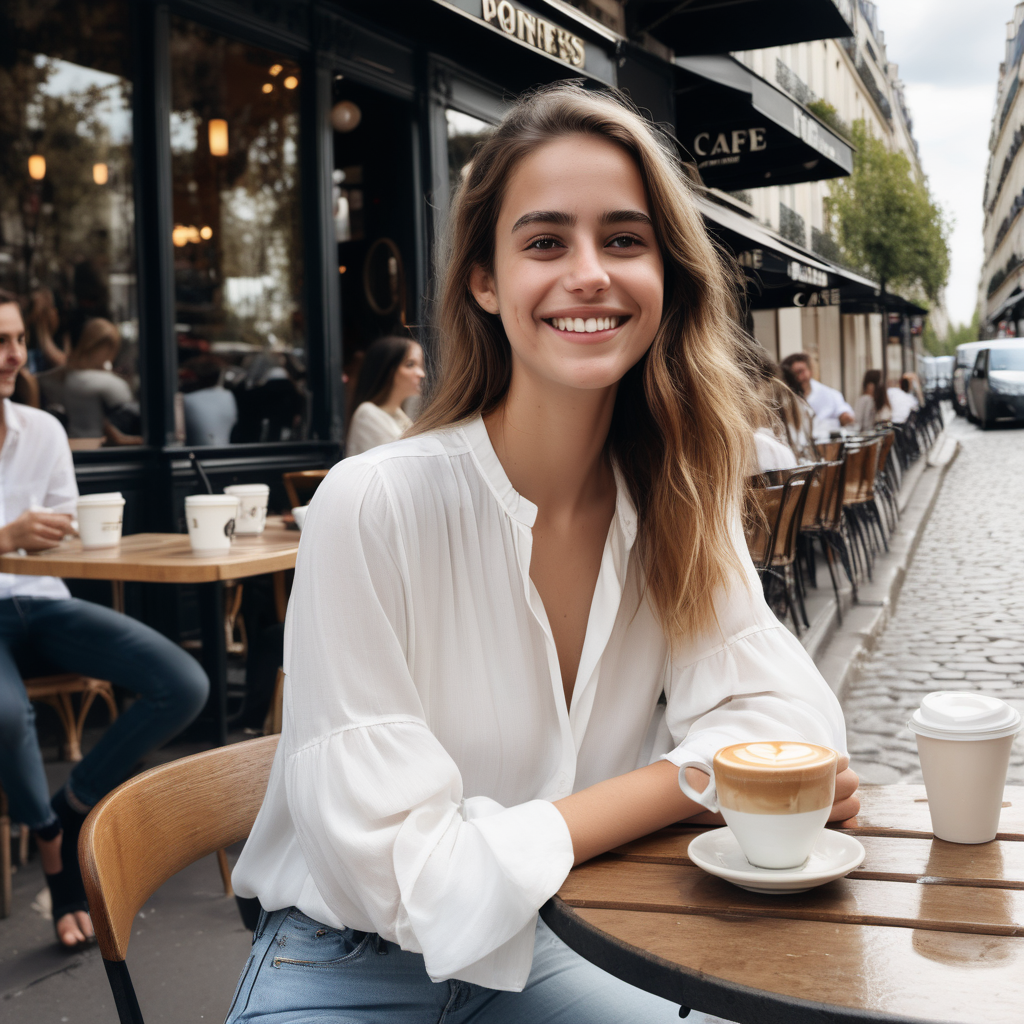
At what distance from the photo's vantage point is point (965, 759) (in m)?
1.26

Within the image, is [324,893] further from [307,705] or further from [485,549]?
[485,549]

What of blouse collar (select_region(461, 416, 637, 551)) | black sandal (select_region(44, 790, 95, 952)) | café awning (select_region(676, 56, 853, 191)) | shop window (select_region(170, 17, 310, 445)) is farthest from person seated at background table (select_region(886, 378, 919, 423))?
blouse collar (select_region(461, 416, 637, 551))

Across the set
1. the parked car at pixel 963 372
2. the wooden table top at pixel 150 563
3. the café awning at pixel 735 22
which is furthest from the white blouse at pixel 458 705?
the parked car at pixel 963 372

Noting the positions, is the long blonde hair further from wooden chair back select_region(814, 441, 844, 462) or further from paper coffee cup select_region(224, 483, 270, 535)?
wooden chair back select_region(814, 441, 844, 462)

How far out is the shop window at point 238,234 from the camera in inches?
262

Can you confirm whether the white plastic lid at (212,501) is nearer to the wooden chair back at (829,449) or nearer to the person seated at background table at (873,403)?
the wooden chair back at (829,449)

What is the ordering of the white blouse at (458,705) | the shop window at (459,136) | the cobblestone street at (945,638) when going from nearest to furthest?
1. the white blouse at (458,705)
2. the cobblestone street at (945,638)
3. the shop window at (459,136)

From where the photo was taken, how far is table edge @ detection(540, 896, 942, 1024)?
0.91 m

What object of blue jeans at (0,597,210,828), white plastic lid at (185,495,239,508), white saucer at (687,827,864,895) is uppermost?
white plastic lid at (185,495,239,508)

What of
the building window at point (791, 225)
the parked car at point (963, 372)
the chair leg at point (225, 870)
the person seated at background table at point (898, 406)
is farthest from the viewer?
the parked car at point (963, 372)

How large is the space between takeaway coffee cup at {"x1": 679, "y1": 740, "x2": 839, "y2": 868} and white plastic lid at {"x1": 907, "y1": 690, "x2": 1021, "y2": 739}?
0.18m

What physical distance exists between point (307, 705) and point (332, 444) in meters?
5.68

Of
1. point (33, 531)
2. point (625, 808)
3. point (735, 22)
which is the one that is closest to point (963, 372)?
point (735, 22)

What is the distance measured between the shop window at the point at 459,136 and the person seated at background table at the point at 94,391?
2787 mm
